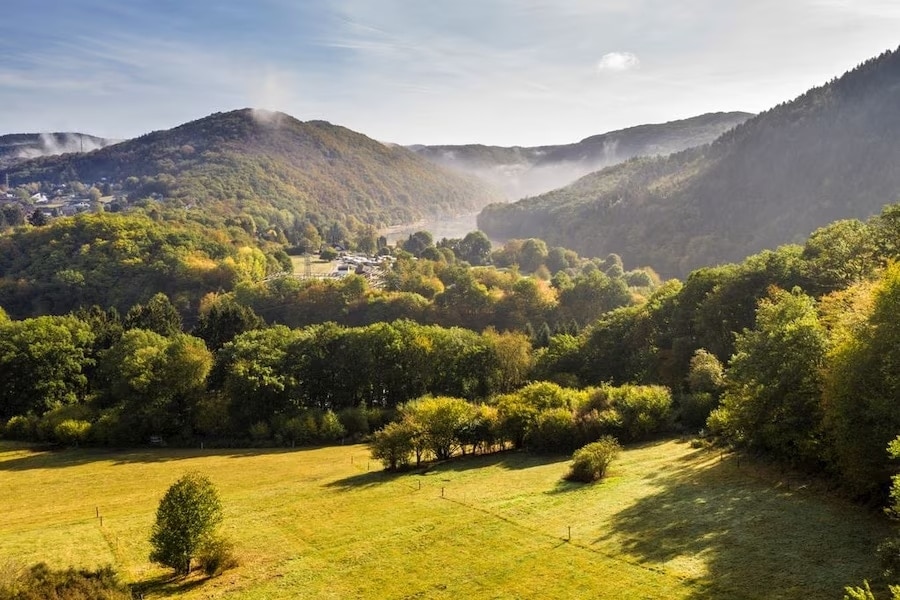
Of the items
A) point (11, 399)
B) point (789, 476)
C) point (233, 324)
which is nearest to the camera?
point (789, 476)

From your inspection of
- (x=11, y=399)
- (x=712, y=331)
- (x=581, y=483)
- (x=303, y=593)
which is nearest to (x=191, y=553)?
(x=303, y=593)

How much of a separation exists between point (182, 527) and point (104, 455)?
129 feet

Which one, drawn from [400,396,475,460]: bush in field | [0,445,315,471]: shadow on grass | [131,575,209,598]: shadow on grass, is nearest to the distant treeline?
[0,445,315,471]: shadow on grass

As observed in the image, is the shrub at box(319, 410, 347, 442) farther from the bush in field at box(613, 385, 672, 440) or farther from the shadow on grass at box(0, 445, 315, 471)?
the bush in field at box(613, 385, 672, 440)

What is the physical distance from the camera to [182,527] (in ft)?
92.5

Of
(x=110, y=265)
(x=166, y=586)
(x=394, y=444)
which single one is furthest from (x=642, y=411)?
(x=110, y=265)

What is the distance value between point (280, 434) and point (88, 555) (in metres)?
32.4

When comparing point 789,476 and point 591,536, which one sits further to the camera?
point 789,476

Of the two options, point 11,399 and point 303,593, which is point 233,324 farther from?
point 303,593

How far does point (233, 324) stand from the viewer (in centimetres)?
8719

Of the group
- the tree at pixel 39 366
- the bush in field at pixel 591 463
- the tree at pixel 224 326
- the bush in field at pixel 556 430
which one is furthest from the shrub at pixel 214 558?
the tree at pixel 224 326

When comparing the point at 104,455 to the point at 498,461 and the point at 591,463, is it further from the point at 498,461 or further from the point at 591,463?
the point at 591,463

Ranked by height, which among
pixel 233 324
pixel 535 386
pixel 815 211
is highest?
pixel 815 211

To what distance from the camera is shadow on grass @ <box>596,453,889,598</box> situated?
68.8ft
